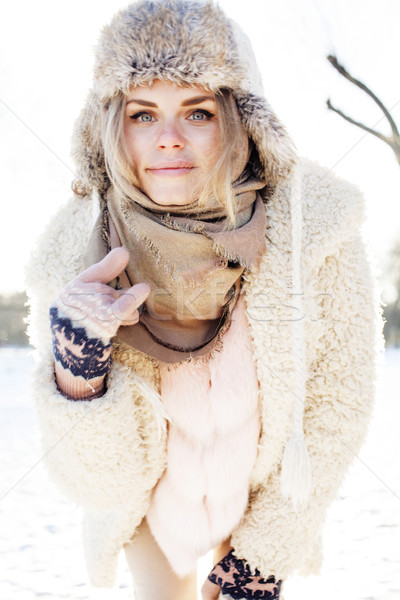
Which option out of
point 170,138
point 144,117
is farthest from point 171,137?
point 144,117

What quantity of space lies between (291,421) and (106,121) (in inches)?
35.7

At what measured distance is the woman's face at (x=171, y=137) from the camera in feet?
4.03

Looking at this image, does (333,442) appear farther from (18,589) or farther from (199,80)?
(18,589)

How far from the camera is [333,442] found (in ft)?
4.47

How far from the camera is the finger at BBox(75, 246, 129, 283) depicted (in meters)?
1.20

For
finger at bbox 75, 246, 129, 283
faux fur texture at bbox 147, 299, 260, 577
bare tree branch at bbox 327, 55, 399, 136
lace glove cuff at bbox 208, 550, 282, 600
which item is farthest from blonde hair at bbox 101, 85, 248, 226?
bare tree branch at bbox 327, 55, 399, 136

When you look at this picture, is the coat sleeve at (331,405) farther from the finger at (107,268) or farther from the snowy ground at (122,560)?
the finger at (107,268)

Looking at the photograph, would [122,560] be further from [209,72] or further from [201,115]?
[209,72]

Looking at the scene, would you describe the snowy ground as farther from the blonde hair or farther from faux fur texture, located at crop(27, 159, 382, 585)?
the blonde hair

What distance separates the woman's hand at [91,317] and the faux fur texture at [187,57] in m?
0.42

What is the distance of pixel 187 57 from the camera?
119 centimetres

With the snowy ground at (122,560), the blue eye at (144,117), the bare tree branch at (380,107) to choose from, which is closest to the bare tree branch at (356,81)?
the bare tree branch at (380,107)

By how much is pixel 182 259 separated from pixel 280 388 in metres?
0.41

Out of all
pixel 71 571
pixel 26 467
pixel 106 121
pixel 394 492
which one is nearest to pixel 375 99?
pixel 394 492
